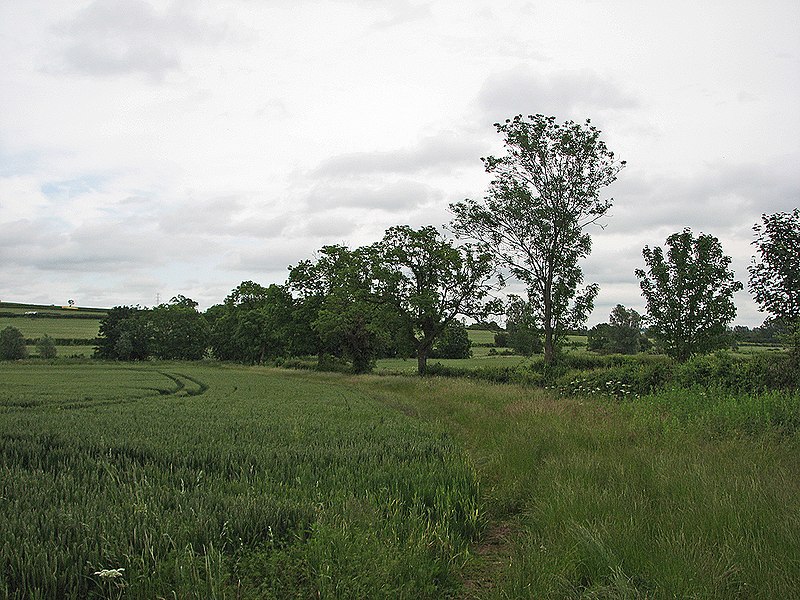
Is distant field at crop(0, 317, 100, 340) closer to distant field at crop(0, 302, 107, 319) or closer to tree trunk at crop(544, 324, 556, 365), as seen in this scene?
distant field at crop(0, 302, 107, 319)

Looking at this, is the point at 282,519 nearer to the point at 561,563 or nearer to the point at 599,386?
the point at 561,563

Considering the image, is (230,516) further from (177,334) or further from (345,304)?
(177,334)

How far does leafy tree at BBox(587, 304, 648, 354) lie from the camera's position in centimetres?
6356

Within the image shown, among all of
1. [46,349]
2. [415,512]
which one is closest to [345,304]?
[415,512]

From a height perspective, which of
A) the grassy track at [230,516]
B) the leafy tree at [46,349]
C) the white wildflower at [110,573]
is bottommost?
the leafy tree at [46,349]

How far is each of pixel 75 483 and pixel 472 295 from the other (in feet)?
130

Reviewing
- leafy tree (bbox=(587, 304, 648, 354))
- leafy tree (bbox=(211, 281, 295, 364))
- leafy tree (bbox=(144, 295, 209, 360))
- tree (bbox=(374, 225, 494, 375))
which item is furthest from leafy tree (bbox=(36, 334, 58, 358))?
leafy tree (bbox=(587, 304, 648, 354))

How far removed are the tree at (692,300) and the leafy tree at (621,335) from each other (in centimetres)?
3202

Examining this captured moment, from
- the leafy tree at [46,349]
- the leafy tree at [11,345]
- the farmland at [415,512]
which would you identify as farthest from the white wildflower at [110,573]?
the leafy tree at [46,349]

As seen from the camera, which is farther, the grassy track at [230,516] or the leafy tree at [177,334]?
the leafy tree at [177,334]

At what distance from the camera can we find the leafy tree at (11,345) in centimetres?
7275

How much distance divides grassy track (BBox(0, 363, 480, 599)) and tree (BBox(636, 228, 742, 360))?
78.1ft

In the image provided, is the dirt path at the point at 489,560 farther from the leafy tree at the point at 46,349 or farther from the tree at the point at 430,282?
the leafy tree at the point at 46,349

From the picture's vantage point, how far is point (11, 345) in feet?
241
